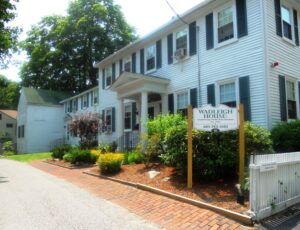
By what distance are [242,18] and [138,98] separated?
766cm

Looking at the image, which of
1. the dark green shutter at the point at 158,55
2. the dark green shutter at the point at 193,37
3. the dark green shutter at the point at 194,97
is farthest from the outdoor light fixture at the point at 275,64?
the dark green shutter at the point at 158,55

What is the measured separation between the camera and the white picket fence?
19.2 feet

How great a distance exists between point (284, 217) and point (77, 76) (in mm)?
39028

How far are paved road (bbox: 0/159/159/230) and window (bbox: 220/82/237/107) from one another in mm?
6678

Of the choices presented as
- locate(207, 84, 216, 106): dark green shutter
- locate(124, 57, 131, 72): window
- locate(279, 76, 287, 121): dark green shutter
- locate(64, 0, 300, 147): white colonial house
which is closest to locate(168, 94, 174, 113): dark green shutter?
locate(64, 0, 300, 147): white colonial house

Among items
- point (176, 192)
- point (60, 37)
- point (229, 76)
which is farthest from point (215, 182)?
point (60, 37)

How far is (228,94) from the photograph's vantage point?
12.6 meters

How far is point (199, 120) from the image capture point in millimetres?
8234

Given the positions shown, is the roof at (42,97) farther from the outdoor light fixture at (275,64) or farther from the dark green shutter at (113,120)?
the outdoor light fixture at (275,64)

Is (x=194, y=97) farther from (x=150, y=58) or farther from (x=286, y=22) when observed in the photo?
(x=286, y=22)

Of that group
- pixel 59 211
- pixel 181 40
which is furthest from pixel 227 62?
pixel 59 211

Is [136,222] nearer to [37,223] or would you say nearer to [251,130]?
[37,223]

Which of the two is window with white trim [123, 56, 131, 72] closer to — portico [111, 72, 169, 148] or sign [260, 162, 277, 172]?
portico [111, 72, 169, 148]

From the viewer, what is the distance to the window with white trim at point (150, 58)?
55.8 ft
